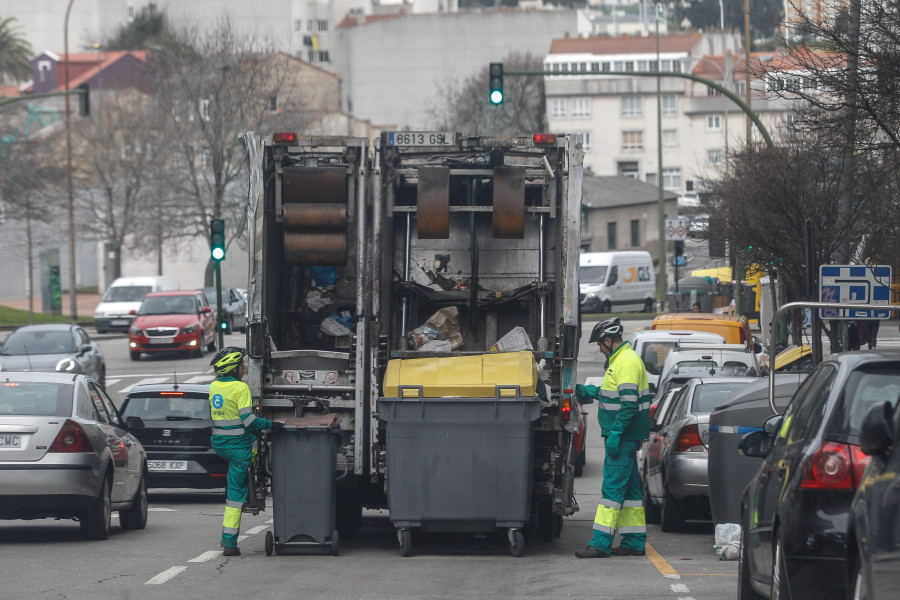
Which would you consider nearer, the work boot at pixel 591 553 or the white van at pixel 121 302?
the work boot at pixel 591 553

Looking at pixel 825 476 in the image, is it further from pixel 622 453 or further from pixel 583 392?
pixel 583 392

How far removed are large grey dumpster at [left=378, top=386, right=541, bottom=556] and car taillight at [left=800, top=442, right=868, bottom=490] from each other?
4183 mm

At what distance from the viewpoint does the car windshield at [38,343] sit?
87.5ft

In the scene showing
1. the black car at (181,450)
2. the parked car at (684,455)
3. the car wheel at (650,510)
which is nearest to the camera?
the parked car at (684,455)

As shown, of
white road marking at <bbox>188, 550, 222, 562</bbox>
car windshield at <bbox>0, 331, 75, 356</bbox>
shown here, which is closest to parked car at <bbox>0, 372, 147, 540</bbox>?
white road marking at <bbox>188, 550, 222, 562</bbox>

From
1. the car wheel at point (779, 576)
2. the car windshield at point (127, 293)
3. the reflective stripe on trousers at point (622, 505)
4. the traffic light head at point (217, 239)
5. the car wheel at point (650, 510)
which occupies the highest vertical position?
the traffic light head at point (217, 239)

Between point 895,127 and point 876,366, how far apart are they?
267 inches

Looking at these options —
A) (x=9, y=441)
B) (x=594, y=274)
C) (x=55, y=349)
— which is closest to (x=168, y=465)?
(x=9, y=441)

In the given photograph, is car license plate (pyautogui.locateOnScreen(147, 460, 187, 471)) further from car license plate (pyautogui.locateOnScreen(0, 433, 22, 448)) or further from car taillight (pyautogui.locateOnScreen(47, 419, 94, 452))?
car license plate (pyautogui.locateOnScreen(0, 433, 22, 448))

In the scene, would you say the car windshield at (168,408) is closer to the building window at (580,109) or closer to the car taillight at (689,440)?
the car taillight at (689,440)

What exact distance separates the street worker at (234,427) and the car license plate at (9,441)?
5.34 feet

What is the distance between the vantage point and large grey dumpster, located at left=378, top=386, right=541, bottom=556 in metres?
10.2

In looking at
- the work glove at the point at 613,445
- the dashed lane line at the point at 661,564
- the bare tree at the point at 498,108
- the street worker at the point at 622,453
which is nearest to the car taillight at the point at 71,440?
the street worker at the point at 622,453

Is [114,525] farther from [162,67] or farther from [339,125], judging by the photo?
[339,125]
